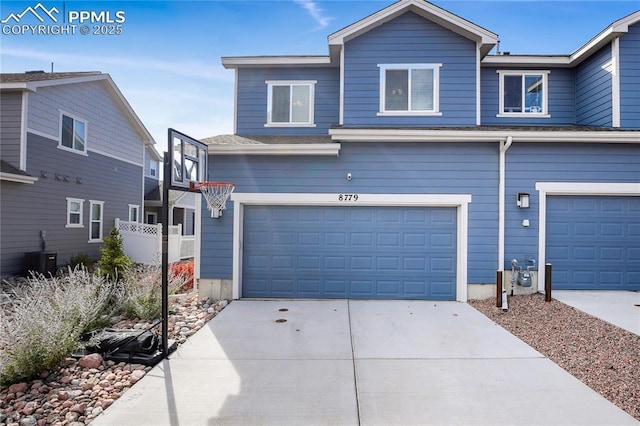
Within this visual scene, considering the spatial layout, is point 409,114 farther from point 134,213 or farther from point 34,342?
point 134,213

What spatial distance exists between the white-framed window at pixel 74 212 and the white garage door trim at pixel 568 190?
1412cm

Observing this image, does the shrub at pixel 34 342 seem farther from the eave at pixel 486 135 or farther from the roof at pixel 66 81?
the roof at pixel 66 81

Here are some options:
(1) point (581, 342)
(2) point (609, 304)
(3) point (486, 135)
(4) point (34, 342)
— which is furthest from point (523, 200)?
(4) point (34, 342)

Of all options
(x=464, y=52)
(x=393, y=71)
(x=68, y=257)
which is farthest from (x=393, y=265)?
(x=68, y=257)

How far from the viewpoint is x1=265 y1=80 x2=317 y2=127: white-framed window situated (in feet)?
30.6

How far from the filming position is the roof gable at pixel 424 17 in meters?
7.82

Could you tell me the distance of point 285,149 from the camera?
283 inches

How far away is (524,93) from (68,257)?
15279 millimetres

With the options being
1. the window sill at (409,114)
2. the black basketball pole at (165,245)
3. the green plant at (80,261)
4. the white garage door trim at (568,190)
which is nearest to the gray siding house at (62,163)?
the green plant at (80,261)

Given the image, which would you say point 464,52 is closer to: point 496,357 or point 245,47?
point 245,47

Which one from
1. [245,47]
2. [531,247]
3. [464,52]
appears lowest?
[531,247]

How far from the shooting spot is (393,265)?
7340 mm
